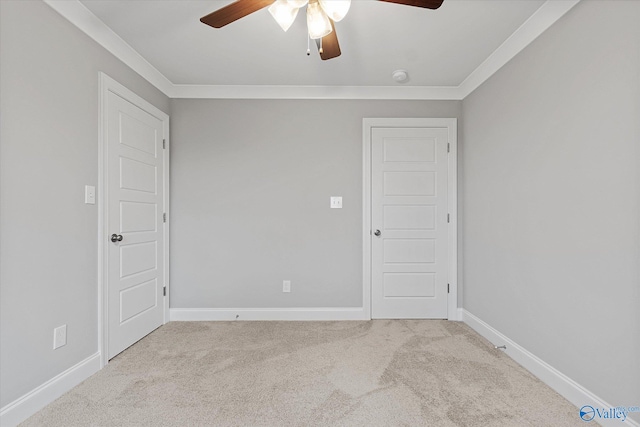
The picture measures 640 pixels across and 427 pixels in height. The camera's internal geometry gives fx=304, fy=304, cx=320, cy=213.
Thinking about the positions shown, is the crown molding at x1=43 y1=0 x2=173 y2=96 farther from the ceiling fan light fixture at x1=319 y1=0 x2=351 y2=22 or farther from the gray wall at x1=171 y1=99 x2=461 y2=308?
the ceiling fan light fixture at x1=319 y1=0 x2=351 y2=22

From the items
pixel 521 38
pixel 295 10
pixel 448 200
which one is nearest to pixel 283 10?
pixel 295 10

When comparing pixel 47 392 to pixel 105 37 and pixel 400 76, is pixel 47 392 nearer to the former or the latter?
pixel 105 37

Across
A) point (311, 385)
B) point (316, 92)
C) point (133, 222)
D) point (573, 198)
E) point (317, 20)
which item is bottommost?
point (311, 385)

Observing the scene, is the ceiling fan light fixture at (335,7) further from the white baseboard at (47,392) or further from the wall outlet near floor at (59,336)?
the white baseboard at (47,392)

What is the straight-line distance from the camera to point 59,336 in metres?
1.84

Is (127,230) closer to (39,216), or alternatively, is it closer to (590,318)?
(39,216)

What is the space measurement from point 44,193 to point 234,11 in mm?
1472

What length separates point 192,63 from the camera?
266 cm

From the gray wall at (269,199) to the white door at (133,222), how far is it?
27 centimetres

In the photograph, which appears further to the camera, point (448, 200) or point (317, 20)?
point (448, 200)

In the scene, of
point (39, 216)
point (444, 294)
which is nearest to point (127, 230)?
point (39, 216)

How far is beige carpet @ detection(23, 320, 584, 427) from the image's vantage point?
163 cm

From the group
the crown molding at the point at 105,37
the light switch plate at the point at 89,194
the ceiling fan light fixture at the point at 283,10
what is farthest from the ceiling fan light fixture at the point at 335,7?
the light switch plate at the point at 89,194

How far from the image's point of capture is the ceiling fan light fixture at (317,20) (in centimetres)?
150
